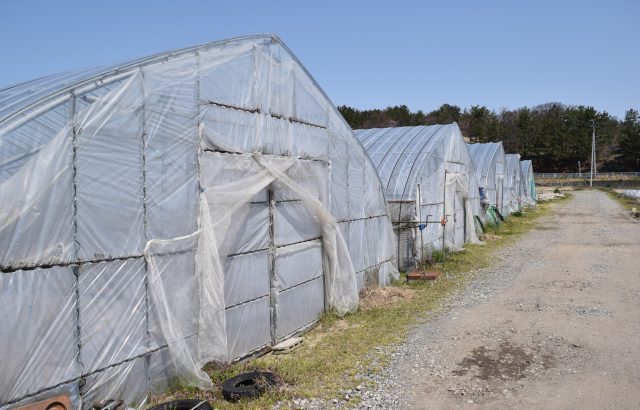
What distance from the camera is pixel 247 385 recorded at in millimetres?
6629

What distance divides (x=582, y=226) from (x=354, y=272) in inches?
835

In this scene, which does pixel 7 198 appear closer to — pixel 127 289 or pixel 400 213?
pixel 127 289

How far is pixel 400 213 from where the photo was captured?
1445 cm

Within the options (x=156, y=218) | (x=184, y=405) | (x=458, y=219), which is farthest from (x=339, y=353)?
(x=458, y=219)

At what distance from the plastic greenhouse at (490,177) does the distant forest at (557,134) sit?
49.0 meters

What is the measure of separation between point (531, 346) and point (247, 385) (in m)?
5.03

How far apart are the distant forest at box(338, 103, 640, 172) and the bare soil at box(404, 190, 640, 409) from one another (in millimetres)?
67620

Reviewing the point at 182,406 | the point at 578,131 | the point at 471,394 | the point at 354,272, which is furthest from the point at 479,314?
the point at 578,131

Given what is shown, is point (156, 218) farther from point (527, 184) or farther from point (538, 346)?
point (527, 184)

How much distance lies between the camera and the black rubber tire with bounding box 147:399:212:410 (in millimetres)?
5637

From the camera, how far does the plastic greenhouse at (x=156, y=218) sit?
4844 mm

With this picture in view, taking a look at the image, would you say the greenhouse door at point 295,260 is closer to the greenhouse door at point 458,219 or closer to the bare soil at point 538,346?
the bare soil at point 538,346

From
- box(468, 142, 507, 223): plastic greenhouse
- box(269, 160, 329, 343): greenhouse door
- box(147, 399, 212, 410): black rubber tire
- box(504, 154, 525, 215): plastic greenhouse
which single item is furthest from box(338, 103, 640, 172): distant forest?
box(147, 399, 212, 410): black rubber tire

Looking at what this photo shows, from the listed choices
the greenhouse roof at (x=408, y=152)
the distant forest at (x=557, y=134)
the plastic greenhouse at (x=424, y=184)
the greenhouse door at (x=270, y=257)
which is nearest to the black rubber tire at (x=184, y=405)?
the greenhouse door at (x=270, y=257)
